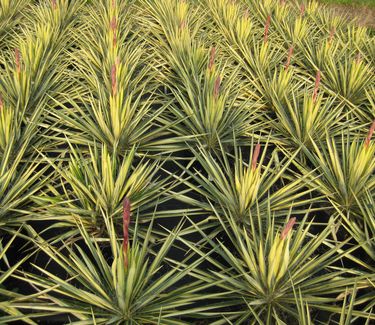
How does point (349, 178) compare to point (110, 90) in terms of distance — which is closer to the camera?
point (349, 178)

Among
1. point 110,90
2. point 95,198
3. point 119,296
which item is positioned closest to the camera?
point 119,296

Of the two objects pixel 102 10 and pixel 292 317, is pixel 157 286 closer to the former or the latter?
pixel 292 317

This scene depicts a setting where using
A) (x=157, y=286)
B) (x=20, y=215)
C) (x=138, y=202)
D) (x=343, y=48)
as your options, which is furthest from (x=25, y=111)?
(x=343, y=48)

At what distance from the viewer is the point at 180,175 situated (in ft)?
7.98

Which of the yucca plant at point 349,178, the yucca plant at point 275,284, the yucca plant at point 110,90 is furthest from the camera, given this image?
the yucca plant at point 110,90

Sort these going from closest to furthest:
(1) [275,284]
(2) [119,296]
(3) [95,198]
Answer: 1. (2) [119,296]
2. (1) [275,284]
3. (3) [95,198]

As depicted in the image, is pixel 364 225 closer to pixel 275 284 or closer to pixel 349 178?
pixel 349 178

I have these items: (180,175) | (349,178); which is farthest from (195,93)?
(349,178)

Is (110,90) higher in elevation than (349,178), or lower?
lower

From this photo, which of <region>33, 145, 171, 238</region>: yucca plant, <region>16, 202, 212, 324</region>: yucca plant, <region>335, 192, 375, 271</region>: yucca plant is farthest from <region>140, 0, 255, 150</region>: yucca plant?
<region>16, 202, 212, 324</region>: yucca plant

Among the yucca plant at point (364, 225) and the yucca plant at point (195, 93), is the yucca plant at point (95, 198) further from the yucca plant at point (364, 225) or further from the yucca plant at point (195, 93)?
the yucca plant at point (364, 225)

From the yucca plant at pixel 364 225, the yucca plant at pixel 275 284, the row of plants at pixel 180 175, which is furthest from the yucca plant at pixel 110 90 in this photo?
the yucca plant at pixel 364 225

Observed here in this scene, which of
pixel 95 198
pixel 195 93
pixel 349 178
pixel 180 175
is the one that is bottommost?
pixel 95 198

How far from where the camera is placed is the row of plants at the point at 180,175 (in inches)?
70.1
